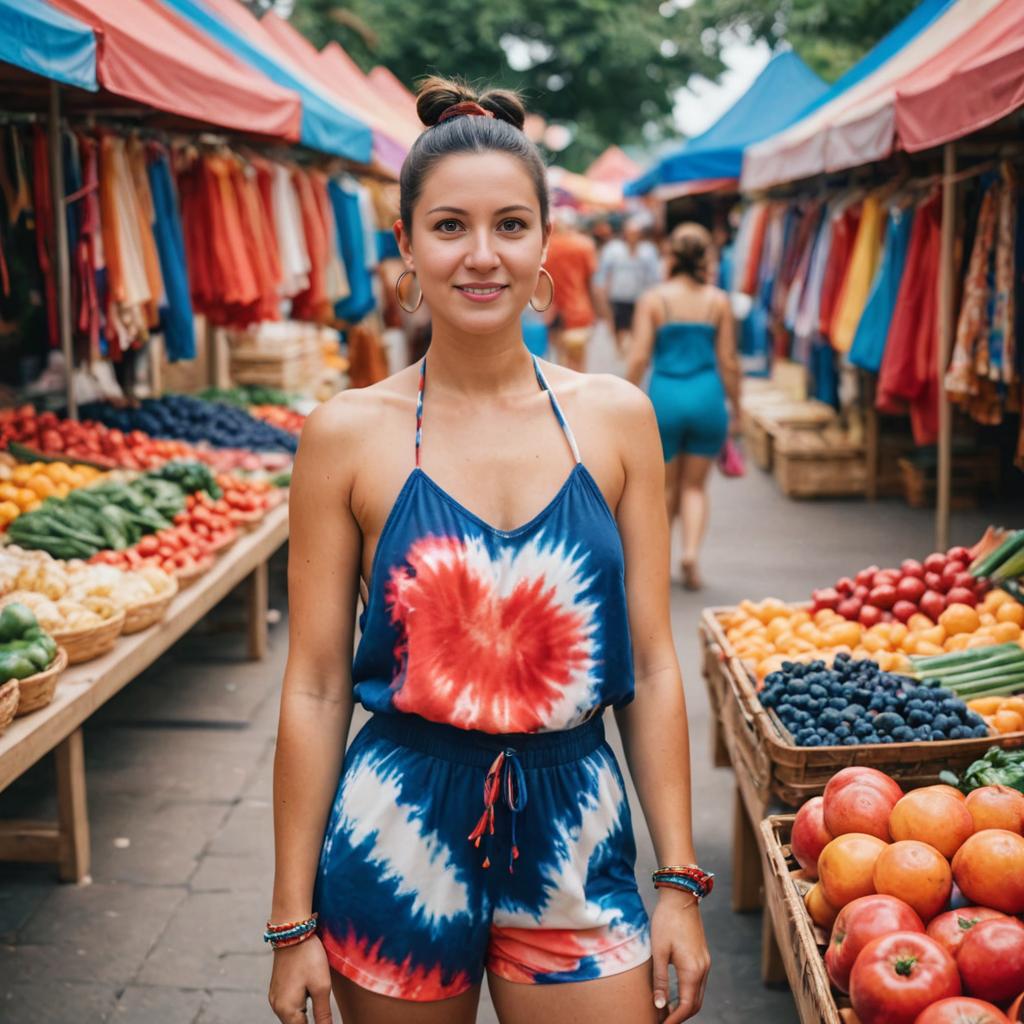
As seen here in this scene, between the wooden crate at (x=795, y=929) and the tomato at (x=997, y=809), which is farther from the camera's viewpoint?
the tomato at (x=997, y=809)

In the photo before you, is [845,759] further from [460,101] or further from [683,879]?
[460,101]

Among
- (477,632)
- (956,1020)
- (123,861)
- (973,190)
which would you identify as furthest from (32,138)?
(956,1020)

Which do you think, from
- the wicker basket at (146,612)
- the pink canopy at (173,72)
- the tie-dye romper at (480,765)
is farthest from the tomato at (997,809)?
the pink canopy at (173,72)

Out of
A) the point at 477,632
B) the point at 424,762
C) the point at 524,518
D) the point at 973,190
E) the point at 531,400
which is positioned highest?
the point at 973,190

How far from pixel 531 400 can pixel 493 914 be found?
801 millimetres

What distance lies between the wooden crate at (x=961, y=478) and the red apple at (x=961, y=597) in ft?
17.7

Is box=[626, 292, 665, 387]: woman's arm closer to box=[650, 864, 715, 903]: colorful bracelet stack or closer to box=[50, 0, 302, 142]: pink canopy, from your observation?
box=[50, 0, 302, 142]: pink canopy

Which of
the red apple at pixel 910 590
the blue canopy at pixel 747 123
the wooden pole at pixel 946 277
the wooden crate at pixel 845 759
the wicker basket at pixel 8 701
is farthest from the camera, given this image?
the blue canopy at pixel 747 123

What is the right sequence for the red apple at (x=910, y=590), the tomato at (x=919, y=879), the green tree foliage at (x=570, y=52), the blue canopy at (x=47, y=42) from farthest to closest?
the green tree foliage at (x=570, y=52) < the red apple at (x=910, y=590) < the blue canopy at (x=47, y=42) < the tomato at (x=919, y=879)

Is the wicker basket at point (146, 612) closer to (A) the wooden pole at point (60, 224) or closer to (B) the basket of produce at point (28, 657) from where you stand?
(B) the basket of produce at point (28, 657)

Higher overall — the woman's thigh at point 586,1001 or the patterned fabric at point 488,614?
the patterned fabric at point 488,614

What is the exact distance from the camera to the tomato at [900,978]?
2.21 metres

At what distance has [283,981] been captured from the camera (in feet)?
6.42

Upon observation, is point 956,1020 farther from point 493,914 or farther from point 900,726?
point 900,726
